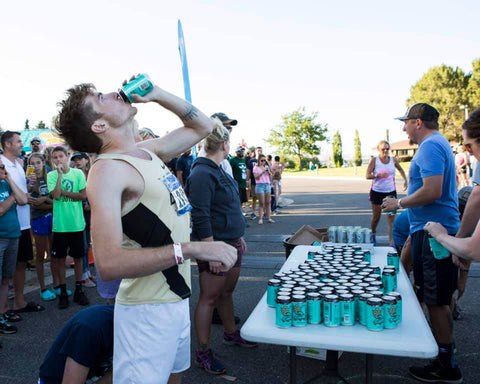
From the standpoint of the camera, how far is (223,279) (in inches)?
122

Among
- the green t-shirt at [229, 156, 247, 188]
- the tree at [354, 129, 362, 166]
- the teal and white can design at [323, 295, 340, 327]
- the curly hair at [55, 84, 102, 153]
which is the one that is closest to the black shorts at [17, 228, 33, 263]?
the curly hair at [55, 84, 102, 153]

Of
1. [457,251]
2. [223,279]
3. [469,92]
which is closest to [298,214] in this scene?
[223,279]

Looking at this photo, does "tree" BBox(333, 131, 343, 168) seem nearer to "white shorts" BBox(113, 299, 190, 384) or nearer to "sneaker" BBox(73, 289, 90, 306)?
"sneaker" BBox(73, 289, 90, 306)

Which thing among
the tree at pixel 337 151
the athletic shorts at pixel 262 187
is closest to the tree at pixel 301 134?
the tree at pixel 337 151

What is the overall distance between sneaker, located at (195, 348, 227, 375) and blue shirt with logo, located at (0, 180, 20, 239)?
7.73 ft

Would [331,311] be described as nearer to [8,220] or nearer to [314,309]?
[314,309]

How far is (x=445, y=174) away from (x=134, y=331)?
8.20 ft

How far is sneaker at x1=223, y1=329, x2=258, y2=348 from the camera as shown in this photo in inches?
138

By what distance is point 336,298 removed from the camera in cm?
191

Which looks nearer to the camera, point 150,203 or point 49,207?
point 150,203

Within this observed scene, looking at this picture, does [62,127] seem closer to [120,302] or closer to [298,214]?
[120,302]

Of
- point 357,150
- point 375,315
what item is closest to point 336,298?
point 375,315

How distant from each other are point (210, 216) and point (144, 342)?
5.18ft

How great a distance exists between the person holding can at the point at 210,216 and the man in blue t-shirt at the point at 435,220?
1405 mm
